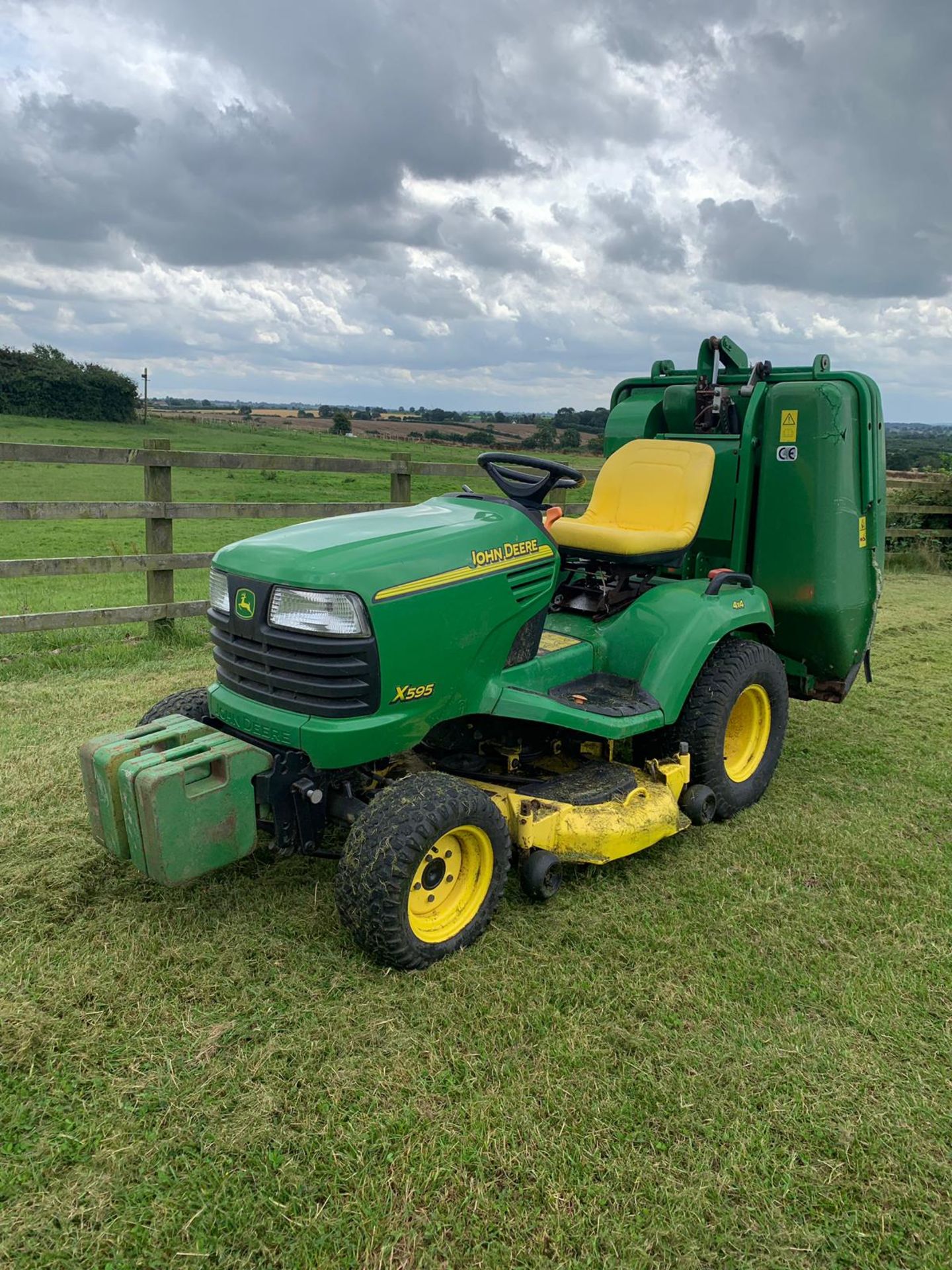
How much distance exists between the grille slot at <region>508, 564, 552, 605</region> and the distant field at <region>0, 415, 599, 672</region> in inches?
172

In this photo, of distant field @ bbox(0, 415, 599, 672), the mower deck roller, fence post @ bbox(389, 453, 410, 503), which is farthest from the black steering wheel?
fence post @ bbox(389, 453, 410, 503)

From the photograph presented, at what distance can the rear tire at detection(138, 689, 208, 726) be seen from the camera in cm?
352

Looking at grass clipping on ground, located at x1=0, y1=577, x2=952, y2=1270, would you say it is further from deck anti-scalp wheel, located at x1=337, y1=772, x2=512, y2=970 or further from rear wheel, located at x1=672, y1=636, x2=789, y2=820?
rear wheel, located at x1=672, y1=636, x2=789, y2=820

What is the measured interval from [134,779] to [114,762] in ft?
0.62

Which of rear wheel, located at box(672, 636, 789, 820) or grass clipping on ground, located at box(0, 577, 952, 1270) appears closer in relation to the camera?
grass clipping on ground, located at box(0, 577, 952, 1270)

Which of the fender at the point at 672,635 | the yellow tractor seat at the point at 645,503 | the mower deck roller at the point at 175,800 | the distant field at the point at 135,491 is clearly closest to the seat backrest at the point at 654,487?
the yellow tractor seat at the point at 645,503

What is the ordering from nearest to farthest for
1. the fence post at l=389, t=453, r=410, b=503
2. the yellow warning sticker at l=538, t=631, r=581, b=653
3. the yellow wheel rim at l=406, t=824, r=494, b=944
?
the yellow wheel rim at l=406, t=824, r=494, b=944
the yellow warning sticker at l=538, t=631, r=581, b=653
the fence post at l=389, t=453, r=410, b=503

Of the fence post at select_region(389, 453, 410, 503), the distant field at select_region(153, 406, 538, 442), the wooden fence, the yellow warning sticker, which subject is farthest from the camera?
the distant field at select_region(153, 406, 538, 442)

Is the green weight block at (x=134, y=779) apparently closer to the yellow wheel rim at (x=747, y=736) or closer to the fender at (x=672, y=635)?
the fender at (x=672, y=635)

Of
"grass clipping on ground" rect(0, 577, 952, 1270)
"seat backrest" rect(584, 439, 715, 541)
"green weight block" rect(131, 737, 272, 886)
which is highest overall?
"seat backrest" rect(584, 439, 715, 541)

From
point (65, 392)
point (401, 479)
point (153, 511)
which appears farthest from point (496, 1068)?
point (65, 392)

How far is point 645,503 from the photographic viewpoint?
432 cm

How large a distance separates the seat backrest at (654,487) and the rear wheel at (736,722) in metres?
0.62

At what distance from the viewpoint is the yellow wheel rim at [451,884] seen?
297 cm
